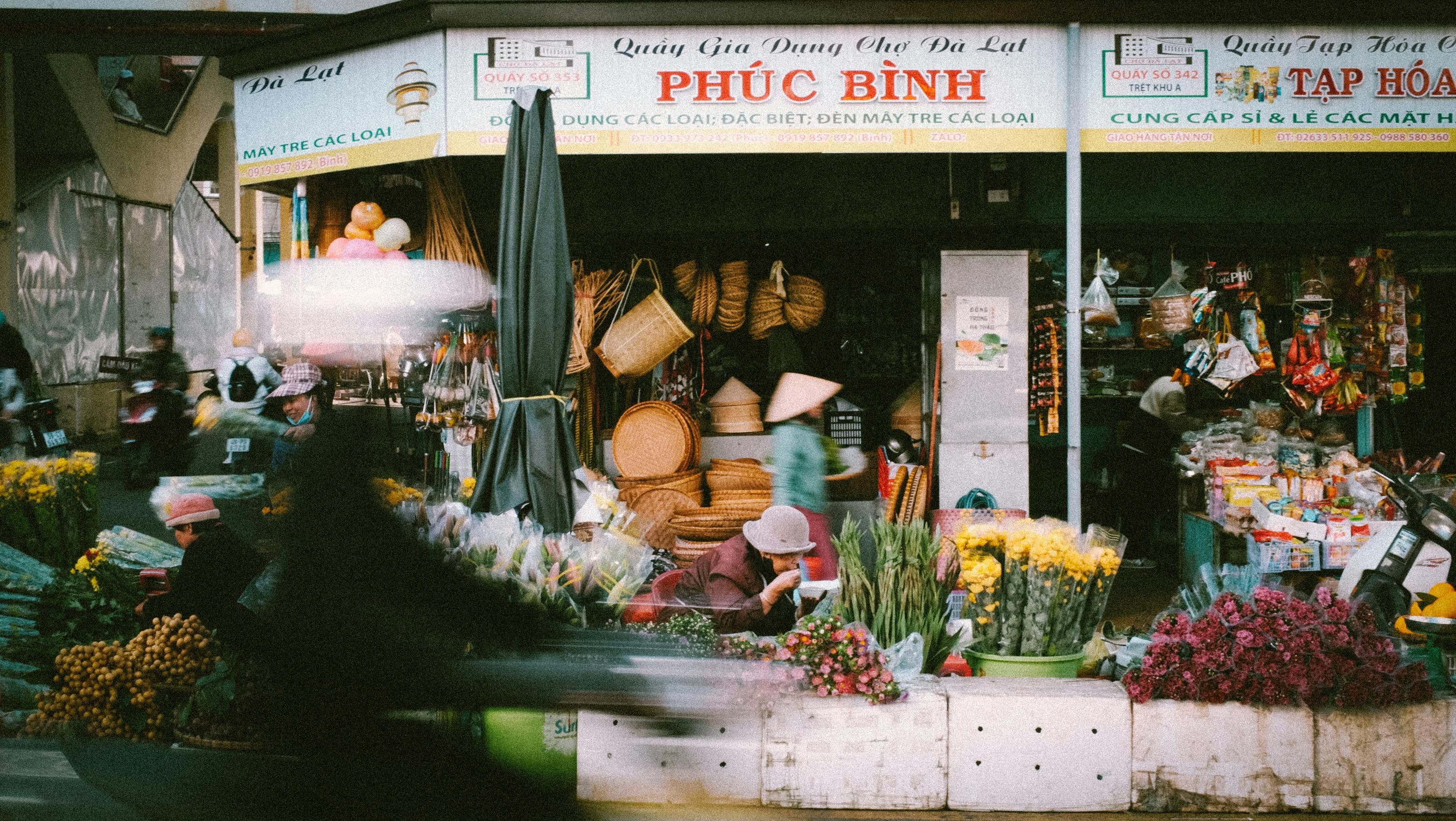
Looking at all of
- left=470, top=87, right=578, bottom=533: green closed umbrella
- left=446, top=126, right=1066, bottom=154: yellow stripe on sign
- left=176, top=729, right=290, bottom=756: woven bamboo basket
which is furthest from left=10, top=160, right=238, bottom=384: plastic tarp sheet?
left=176, top=729, right=290, bottom=756: woven bamboo basket

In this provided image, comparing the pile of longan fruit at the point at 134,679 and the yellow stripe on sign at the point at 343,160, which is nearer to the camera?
the pile of longan fruit at the point at 134,679

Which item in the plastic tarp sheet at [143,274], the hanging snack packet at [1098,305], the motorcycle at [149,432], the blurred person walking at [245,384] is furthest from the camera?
the plastic tarp sheet at [143,274]

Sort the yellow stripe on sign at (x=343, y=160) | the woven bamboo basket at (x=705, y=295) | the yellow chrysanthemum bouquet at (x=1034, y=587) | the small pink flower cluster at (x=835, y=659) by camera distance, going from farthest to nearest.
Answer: the woven bamboo basket at (x=705, y=295) < the yellow stripe on sign at (x=343, y=160) < the yellow chrysanthemum bouquet at (x=1034, y=587) < the small pink flower cluster at (x=835, y=659)

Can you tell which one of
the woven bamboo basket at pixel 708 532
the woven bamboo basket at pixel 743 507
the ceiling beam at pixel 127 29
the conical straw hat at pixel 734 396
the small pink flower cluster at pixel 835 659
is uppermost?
the ceiling beam at pixel 127 29

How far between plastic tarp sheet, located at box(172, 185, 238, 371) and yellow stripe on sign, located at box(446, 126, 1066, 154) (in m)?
16.6

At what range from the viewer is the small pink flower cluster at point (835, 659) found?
4328mm

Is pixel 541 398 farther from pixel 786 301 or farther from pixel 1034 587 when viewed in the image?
pixel 786 301

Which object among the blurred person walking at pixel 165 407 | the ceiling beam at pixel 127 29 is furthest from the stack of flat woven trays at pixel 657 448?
the blurred person walking at pixel 165 407

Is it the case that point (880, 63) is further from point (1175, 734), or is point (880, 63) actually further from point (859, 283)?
point (1175, 734)

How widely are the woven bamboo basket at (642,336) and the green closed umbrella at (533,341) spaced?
8.16ft

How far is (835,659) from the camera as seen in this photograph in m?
4.38

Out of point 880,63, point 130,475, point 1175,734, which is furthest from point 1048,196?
point 130,475

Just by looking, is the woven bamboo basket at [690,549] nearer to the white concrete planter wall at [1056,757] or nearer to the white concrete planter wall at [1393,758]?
the white concrete planter wall at [1056,757]

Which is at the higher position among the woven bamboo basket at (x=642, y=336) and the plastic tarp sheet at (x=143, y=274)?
the plastic tarp sheet at (x=143, y=274)
